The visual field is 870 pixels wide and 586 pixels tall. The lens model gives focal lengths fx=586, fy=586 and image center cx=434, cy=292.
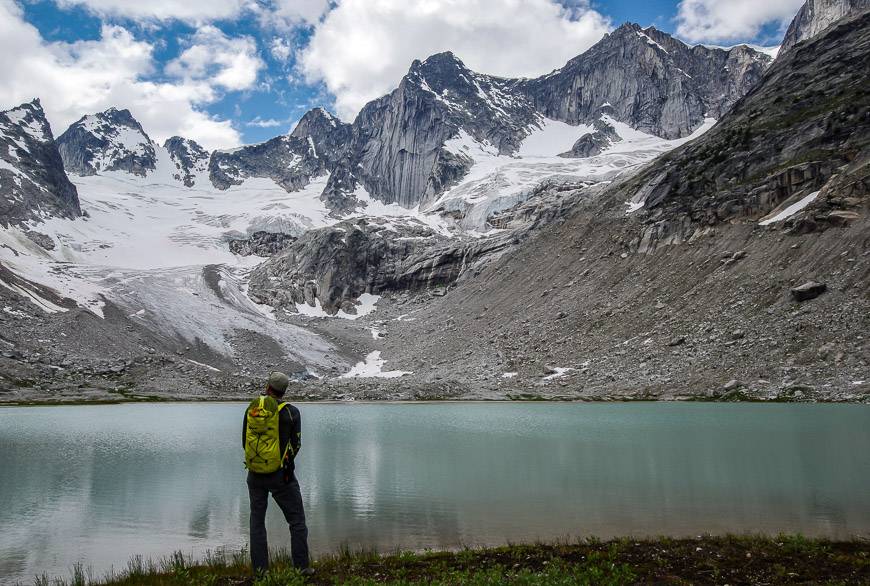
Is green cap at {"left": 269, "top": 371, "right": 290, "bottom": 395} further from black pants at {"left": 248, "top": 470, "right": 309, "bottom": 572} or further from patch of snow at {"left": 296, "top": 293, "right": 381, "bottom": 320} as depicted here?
patch of snow at {"left": 296, "top": 293, "right": 381, "bottom": 320}

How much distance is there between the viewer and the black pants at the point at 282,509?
10469 mm

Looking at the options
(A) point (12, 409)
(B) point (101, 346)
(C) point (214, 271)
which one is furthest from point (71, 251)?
(A) point (12, 409)

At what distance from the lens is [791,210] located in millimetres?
78125

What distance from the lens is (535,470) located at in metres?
24.3

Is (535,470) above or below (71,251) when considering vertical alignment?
below

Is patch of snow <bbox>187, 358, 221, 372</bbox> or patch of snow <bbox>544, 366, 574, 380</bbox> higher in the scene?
patch of snow <bbox>187, 358, 221, 372</bbox>

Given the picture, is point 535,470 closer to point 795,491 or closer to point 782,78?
point 795,491

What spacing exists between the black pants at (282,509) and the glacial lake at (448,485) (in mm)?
4082

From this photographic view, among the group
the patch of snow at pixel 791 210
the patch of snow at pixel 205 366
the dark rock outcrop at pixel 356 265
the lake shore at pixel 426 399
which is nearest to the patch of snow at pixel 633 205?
the patch of snow at pixel 791 210

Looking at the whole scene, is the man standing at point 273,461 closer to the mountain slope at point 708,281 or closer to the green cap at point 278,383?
the green cap at point 278,383

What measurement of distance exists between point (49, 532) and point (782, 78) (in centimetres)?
12890

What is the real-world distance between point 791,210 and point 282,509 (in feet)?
281

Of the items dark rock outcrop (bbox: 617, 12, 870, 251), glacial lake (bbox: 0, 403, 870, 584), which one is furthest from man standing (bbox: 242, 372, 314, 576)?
dark rock outcrop (bbox: 617, 12, 870, 251)

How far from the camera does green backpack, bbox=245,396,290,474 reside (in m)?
10.2
